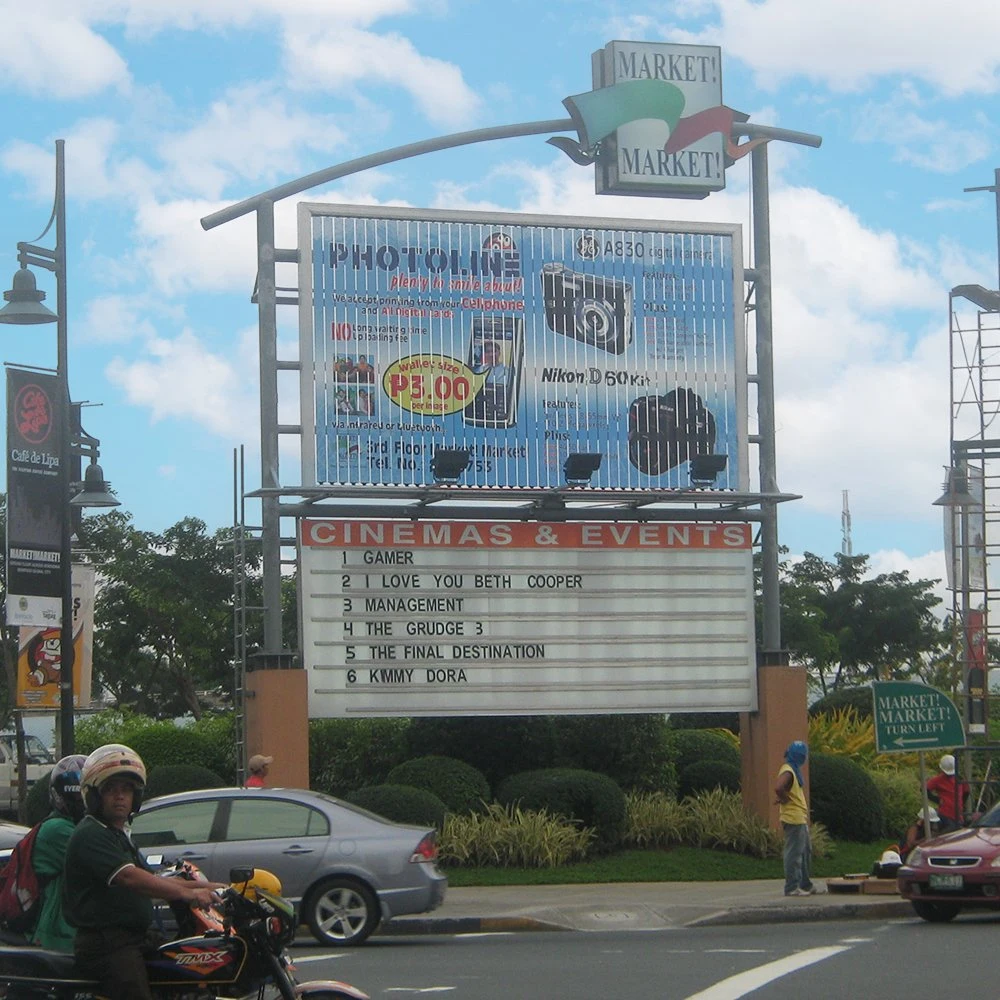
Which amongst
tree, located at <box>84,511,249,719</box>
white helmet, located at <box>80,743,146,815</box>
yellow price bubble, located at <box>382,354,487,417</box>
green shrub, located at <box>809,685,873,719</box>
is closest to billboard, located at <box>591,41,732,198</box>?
yellow price bubble, located at <box>382,354,487,417</box>

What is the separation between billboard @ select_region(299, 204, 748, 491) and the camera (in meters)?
21.5

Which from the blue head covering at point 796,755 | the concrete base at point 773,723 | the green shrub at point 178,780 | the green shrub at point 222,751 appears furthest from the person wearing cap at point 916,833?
the green shrub at point 222,751

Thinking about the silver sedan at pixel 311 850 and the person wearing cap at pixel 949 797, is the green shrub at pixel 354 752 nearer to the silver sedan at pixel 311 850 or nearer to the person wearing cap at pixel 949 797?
the person wearing cap at pixel 949 797

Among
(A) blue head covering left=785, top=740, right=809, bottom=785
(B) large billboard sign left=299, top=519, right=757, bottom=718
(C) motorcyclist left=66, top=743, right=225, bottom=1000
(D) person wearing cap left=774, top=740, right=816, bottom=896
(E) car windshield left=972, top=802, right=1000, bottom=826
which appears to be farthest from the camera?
(B) large billboard sign left=299, top=519, right=757, bottom=718

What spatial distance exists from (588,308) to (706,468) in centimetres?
253

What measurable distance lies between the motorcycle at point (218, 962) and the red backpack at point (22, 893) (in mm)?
600

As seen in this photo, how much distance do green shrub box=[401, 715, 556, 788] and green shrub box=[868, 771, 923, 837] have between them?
191 inches

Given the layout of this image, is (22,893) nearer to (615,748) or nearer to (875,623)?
(615,748)

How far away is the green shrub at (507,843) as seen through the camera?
20984 mm

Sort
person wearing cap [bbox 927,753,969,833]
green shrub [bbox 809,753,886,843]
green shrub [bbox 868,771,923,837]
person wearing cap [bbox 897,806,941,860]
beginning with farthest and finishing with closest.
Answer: green shrub [bbox 868,771,923,837] → green shrub [bbox 809,753,886,843] → person wearing cap [bbox 927,753,969,833] → person wearing cap [bbox 897,806,941,860]

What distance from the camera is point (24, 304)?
20.3 m

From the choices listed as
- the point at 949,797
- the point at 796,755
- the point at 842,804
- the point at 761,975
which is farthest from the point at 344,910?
the point at 842,804

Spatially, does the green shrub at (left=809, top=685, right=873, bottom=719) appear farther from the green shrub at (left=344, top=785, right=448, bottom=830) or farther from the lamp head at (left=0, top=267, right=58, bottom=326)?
the lamp head at (left=0, top=267, right=58, bottom=326)

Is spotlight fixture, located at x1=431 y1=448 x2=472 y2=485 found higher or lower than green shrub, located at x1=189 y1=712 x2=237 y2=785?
higher
